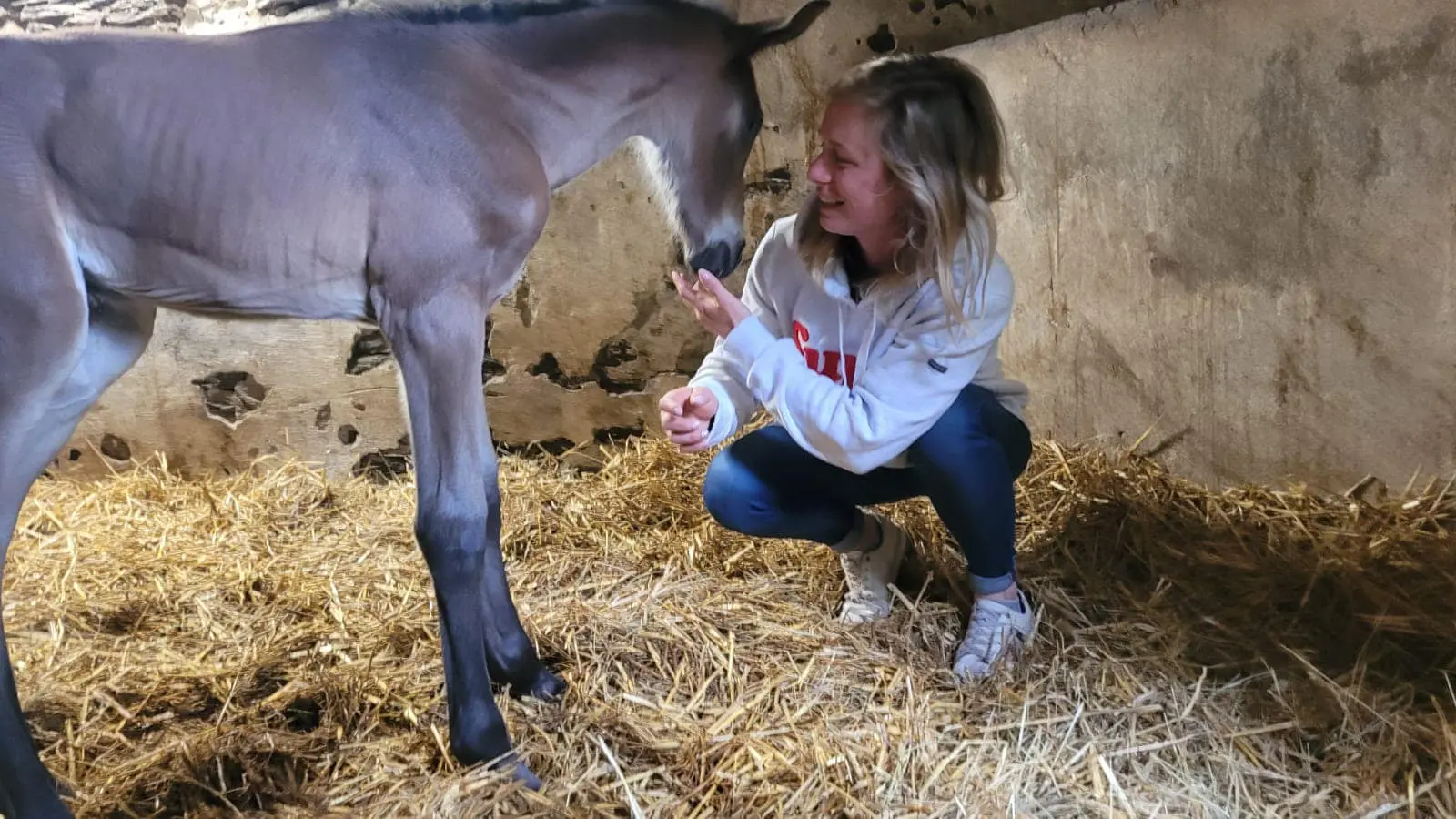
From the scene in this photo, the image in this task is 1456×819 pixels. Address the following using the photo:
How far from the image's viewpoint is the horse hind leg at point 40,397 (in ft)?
3.76

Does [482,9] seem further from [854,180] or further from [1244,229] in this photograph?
[1244,229]

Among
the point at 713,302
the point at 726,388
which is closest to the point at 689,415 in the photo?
the point at 726,388

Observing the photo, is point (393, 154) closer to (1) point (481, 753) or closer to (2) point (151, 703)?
(1) point (481, 753)

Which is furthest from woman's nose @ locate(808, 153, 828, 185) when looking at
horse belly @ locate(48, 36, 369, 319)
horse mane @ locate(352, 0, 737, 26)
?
horse belly @ locate(48, 36, 369, 319)

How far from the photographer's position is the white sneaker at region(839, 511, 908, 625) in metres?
1.80

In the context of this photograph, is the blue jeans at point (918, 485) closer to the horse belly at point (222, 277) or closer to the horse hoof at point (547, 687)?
the horse hoof at point (547, 687)

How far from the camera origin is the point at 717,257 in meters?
1.71

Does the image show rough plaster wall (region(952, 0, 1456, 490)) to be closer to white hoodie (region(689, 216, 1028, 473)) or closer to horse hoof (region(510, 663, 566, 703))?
white hoodie (region(689, 216, 1028, 473))

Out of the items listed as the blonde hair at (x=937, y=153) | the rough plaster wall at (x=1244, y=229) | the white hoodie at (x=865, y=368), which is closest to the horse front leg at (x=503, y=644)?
the white hoodie at (x=865, y=368)

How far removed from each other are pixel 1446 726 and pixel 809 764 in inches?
36.2

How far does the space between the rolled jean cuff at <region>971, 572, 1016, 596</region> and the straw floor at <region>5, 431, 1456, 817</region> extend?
0.41 ft

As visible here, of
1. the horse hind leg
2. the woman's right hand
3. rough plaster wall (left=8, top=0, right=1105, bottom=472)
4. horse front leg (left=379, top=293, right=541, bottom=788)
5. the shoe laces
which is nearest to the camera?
the horse hind leg

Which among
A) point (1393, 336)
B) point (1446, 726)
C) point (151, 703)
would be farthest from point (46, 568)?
point (1393, 336)

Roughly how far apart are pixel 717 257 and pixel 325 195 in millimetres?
703
